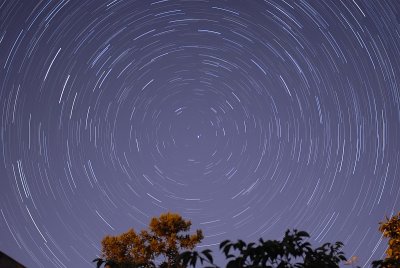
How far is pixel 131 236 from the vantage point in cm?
2550

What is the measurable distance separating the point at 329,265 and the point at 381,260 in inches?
64.6

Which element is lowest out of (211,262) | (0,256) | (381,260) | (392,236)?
(211,262)

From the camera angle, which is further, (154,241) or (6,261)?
(154,241)

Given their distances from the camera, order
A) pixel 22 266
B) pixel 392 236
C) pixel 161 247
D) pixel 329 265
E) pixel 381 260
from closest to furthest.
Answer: pixel 329 265
pixel 22 266
pixel 381 260
pixel 392 236
pixel 161 247

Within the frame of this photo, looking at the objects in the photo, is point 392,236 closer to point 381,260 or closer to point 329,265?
point 381,260

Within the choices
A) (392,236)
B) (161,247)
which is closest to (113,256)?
(161,247)

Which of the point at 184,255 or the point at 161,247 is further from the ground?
the point at 161,247

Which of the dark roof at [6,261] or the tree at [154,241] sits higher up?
the tree at [154,241]

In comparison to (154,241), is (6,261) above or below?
below

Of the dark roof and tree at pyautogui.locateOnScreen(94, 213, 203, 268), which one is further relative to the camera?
tree at pyautogui.locateOnScreen(94, 213, 203, 268)

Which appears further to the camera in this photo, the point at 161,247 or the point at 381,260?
the point at 161,247

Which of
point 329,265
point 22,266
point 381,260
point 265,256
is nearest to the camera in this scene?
point 265,256

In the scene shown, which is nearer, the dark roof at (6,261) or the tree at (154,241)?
the dark roof at (6,261)

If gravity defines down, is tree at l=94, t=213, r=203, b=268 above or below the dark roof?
above
